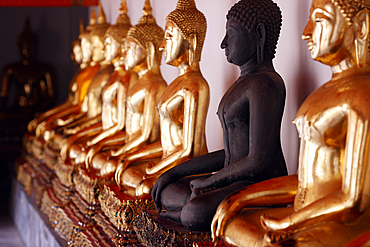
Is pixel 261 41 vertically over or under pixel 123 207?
over

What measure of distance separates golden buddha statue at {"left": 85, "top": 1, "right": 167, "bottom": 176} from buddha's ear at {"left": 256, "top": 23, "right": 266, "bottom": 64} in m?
1.21

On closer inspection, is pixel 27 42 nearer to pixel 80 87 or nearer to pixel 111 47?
pixel 80 87

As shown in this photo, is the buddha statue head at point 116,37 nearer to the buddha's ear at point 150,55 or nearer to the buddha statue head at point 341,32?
the buddha's ear at point 150,55

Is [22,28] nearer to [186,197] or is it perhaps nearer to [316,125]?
[186,197]

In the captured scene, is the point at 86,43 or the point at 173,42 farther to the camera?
the point at 86,43

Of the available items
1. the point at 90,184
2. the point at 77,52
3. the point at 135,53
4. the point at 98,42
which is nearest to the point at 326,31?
the point at 135,53

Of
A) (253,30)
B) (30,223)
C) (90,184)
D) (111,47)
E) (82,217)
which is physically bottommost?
(30,223)

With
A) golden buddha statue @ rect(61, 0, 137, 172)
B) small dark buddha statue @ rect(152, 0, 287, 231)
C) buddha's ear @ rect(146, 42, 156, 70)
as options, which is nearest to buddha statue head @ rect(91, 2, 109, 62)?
golden buddha statue @ rect(61, 0, 137, 172)

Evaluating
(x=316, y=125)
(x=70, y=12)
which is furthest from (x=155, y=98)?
(x=70, y=12)

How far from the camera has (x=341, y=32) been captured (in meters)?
1.55

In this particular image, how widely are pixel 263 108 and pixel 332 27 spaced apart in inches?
18.8

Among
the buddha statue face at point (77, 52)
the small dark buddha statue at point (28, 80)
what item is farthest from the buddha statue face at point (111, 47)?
the small dark buddha statue at point (28, 80)

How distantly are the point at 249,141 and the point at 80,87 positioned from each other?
139 inches

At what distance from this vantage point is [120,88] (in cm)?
380
